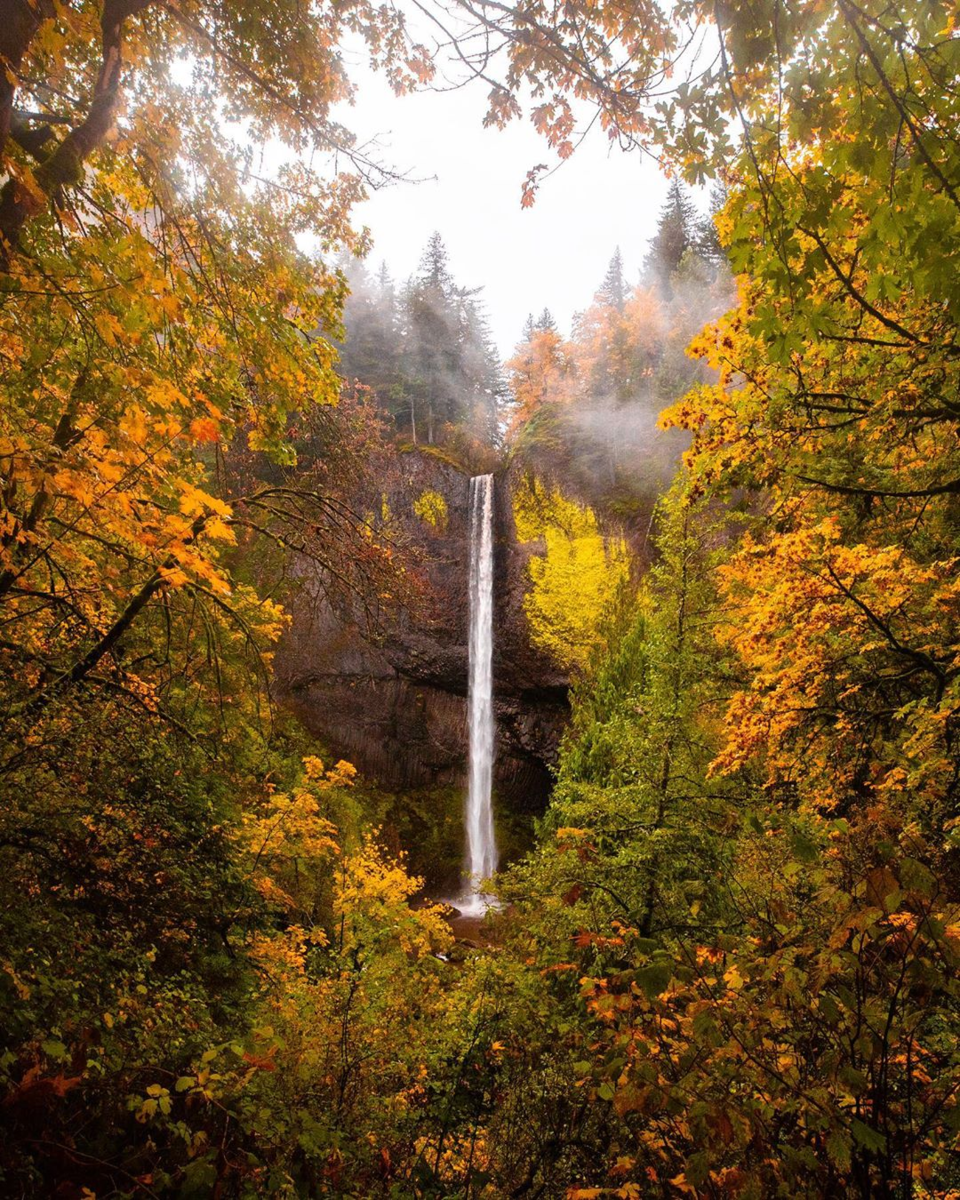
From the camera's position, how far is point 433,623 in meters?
5.11

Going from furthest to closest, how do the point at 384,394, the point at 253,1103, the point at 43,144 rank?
the point at 384,394 → the point at 43,144 → the point at 253,1103

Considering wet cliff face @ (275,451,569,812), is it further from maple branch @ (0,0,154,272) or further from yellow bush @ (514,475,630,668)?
maple branch @ (0,0,154,272)

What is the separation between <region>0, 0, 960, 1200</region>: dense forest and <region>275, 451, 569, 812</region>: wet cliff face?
11.2 metres

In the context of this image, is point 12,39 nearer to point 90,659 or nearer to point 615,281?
point 90,659

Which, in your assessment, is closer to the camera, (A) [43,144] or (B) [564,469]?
(A) [43,144]

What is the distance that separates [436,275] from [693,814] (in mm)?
32867

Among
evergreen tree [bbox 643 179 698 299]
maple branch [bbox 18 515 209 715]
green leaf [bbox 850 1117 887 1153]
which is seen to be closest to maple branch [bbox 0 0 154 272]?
maple branch [bbox 18 515 209 715]

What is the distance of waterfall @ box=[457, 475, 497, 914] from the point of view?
60.6 feet

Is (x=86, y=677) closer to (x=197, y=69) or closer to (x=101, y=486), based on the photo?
(x=101, y=486)

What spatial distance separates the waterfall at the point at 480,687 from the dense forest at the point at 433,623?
10.7m

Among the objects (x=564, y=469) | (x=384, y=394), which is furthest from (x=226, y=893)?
(x=384, y=394)

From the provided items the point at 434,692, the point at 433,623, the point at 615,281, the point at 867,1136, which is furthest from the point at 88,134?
the point at 615,281

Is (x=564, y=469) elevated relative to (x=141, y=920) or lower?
elevated

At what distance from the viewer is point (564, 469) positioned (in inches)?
789
